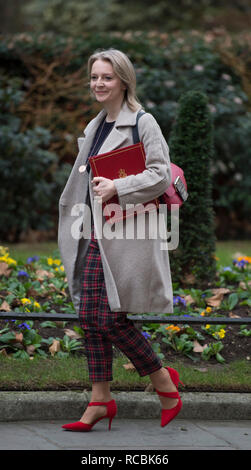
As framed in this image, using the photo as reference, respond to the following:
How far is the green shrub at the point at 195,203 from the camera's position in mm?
5719

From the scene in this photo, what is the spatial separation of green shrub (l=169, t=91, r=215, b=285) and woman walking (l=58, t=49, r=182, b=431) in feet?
6.54

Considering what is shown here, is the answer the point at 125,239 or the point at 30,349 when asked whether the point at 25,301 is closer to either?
the point at 30,349

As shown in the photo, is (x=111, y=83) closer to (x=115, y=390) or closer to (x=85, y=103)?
(x=115, y=390)

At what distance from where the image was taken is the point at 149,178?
11.6 ft

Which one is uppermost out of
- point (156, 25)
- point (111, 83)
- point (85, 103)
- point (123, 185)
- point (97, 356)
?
point (156, 25)

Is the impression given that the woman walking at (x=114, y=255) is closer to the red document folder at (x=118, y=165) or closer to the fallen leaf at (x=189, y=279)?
the red document folder at (x=118, y=165)

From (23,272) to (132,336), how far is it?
2210mm

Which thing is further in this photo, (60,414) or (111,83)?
(60,414)

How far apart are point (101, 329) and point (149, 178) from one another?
2.51ft

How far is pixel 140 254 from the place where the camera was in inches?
144

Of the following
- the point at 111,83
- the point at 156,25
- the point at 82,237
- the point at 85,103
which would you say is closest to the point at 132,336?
the point at 82,237

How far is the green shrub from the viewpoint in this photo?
18.8ft

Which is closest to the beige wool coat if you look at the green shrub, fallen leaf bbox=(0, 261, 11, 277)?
the green shrub

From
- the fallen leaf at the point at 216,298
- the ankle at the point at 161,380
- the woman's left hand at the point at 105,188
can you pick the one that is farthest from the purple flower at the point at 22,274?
the woman's left hand at the point at 105,188
